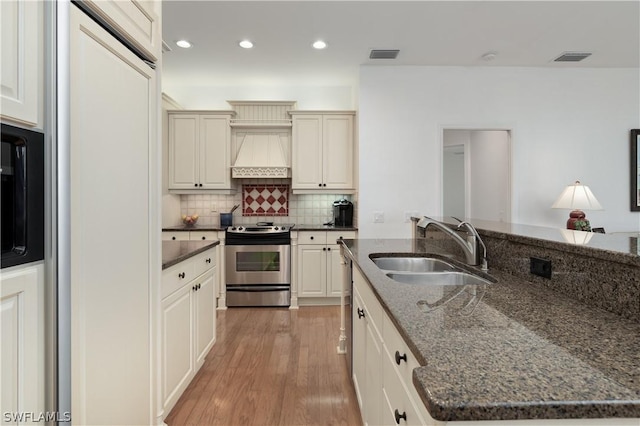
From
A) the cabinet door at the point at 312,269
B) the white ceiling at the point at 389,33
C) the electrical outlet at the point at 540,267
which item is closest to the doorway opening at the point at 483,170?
the white ceiling at the point at 389,33

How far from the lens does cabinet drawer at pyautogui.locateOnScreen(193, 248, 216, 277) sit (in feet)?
6.98

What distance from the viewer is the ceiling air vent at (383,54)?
3.41 meters

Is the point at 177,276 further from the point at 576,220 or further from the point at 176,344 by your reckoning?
the point at 576,220

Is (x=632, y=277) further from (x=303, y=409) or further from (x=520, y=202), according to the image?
(x=520, y=202)

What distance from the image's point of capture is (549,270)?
1.20 metres

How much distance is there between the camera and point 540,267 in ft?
4.09

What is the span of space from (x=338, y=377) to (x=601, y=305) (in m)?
1.70

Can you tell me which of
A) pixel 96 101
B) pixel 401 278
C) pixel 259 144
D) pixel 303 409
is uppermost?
pixel 259 144

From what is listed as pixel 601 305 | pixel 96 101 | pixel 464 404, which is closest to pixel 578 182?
pixel 601 305

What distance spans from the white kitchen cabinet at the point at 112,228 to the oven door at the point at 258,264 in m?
2.31

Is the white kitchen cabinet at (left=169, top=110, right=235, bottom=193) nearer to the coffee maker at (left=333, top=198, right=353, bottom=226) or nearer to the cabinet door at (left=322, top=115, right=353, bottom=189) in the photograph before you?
the cabinet door at (left=322, top=115, right=353, bottom=189)

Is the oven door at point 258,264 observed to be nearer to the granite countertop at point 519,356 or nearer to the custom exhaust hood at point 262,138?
the custom exhaust hood at point 262,138

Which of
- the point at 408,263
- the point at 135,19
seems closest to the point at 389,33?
the point at 408,263

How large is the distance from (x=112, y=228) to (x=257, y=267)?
2.71m
